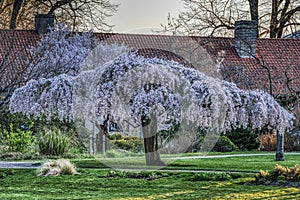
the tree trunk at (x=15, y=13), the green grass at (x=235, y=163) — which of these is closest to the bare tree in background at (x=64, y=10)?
the tree trunk at (x=15, y=13)

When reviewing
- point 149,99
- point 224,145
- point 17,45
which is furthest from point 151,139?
point 17,45

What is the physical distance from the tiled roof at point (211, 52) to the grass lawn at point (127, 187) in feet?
32.9

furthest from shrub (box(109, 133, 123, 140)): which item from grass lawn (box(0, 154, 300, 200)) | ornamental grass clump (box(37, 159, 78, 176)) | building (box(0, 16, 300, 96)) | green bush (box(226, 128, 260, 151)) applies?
ornamental grass clump (box(37, 159, 78, 176))

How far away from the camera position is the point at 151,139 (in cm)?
1627

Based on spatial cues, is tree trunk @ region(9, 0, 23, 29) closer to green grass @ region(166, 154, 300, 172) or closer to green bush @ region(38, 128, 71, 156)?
green bush @ region(38, 128, 71, 156)

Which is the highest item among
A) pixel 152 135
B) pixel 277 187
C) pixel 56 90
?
pixel 56 90

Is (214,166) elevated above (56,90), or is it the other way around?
(56,90)

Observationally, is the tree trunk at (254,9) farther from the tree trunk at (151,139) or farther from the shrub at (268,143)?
the tree trunk at (151,139)

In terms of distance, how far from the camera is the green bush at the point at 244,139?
24.8m

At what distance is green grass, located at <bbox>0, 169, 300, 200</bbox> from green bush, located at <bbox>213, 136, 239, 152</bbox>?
9813 millimetres

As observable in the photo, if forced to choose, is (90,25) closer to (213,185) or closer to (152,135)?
(152,135)

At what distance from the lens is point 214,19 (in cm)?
3153

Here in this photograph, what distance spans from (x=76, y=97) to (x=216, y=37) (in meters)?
16.2

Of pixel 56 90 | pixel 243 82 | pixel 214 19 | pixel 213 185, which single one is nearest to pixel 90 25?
pixel 214 19
